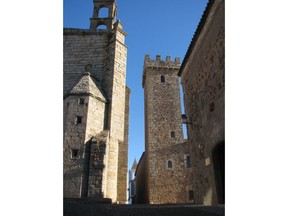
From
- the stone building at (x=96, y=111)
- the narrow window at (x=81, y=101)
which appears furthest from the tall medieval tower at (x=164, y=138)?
the narrow window at (x=81, y=101)

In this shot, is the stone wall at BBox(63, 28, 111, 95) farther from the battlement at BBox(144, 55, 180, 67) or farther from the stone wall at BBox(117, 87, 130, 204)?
the battlement at BBox(144, 55, 180, 67)

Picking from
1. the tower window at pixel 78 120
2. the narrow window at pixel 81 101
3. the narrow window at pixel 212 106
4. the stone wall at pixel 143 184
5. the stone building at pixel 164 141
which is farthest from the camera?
the stone wall at pixel 143 184

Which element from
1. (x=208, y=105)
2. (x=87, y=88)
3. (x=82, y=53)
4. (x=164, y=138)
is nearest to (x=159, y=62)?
(x=164, y=138)

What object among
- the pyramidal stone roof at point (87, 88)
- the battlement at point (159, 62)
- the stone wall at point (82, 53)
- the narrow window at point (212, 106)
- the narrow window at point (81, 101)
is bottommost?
the narrow window at point (212, 106)

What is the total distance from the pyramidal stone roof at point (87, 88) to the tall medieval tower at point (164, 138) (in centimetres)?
1060

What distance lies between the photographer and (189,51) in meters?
7.37

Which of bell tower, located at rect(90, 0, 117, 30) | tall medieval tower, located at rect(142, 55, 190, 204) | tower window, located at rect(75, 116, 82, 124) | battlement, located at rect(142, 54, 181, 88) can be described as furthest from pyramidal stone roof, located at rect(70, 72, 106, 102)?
battlement, located at rect(142, 54, 181, 88)

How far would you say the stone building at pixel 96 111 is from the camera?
750cm

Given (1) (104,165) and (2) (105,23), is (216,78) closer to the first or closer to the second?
(1) (104,165)

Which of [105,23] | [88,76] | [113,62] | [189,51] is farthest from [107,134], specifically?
[105,23]

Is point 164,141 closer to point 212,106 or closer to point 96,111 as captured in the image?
point 96,111

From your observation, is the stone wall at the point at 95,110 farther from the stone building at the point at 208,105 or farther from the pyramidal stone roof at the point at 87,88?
the stone building at the point at 208,105

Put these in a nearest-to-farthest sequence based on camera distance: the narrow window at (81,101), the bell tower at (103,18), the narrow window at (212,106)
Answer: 1. the narrow window at (212,106)
2. the narrow window at (81,101)
3. the bell tower at (103,18)

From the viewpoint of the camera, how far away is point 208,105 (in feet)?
19.2
